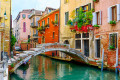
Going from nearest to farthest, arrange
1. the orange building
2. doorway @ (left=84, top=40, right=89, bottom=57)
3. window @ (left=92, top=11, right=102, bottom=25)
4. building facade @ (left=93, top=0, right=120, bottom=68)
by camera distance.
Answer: building facade @ (left=93, top=0, right=120, bottom=68) → window @ (left=92, top=11, right=102, bottom=25) → doorway @ (left=84, top=40, right=89, bottom=57) → the orange building

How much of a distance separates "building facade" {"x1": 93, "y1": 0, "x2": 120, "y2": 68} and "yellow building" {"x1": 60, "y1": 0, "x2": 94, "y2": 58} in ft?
2.88

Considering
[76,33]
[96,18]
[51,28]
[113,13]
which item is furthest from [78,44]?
[51,28]

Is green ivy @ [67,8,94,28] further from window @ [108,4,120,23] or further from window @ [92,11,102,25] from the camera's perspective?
window @ [108,4,120,23]

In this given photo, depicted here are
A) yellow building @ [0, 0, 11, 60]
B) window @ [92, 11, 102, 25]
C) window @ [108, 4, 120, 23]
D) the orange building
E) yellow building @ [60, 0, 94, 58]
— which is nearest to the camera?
window @ [108, 4, 120, 23]

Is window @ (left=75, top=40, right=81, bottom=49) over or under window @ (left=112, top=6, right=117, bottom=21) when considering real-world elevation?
under

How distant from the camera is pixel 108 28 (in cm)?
1159

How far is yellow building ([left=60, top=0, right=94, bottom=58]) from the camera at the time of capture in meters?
13.7

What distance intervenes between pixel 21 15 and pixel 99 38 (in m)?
27.9

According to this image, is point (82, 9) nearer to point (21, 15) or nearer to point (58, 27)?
point (58, 27)

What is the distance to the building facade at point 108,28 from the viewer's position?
35.8 ft

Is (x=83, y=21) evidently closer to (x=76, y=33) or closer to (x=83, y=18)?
(x=83, y=18)

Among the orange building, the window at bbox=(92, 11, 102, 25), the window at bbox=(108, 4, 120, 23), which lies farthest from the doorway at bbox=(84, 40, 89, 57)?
the orange building

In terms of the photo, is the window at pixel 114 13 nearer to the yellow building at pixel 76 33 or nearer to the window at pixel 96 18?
the window at pixel 96 18

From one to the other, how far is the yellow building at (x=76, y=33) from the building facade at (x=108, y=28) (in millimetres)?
877
